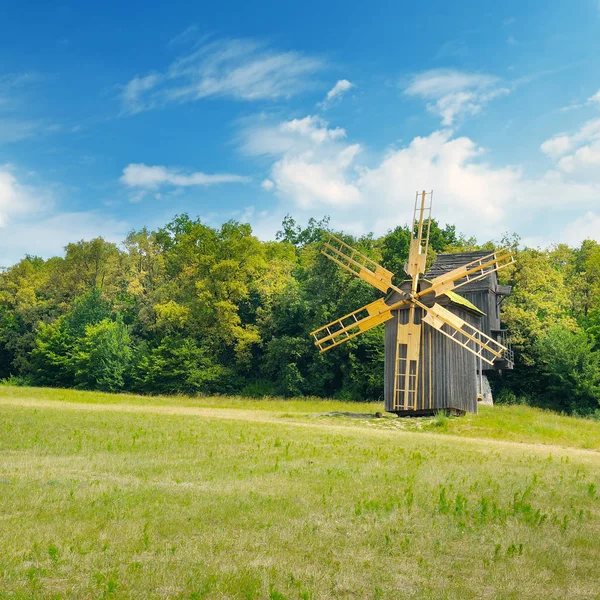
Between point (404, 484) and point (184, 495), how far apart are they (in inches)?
175

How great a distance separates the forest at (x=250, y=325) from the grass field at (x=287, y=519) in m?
30.3

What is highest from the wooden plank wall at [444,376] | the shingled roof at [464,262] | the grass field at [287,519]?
the shingled roof at [464,262]

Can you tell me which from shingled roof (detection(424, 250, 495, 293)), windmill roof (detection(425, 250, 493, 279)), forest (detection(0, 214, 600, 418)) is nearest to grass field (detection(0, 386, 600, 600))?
windmill roof (detection(425, 250, 493, 279))

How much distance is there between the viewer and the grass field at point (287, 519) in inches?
294

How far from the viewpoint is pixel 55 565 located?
7.66m

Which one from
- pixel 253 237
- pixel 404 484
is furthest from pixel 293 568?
pixel 253 237

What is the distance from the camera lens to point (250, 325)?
56.2 meters

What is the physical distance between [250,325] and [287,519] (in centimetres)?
4637

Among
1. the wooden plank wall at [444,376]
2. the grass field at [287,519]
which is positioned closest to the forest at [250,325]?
the wooden plank wall at [444,376]

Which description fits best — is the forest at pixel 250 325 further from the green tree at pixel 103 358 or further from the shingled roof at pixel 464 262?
the shingled roof at pixel 464 262

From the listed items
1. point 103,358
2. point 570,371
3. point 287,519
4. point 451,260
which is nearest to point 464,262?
point 451,260

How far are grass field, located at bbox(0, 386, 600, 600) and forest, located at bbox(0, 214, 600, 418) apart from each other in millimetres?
30321

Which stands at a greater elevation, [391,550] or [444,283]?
[444,283]

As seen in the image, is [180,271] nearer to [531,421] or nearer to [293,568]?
[531,421]
